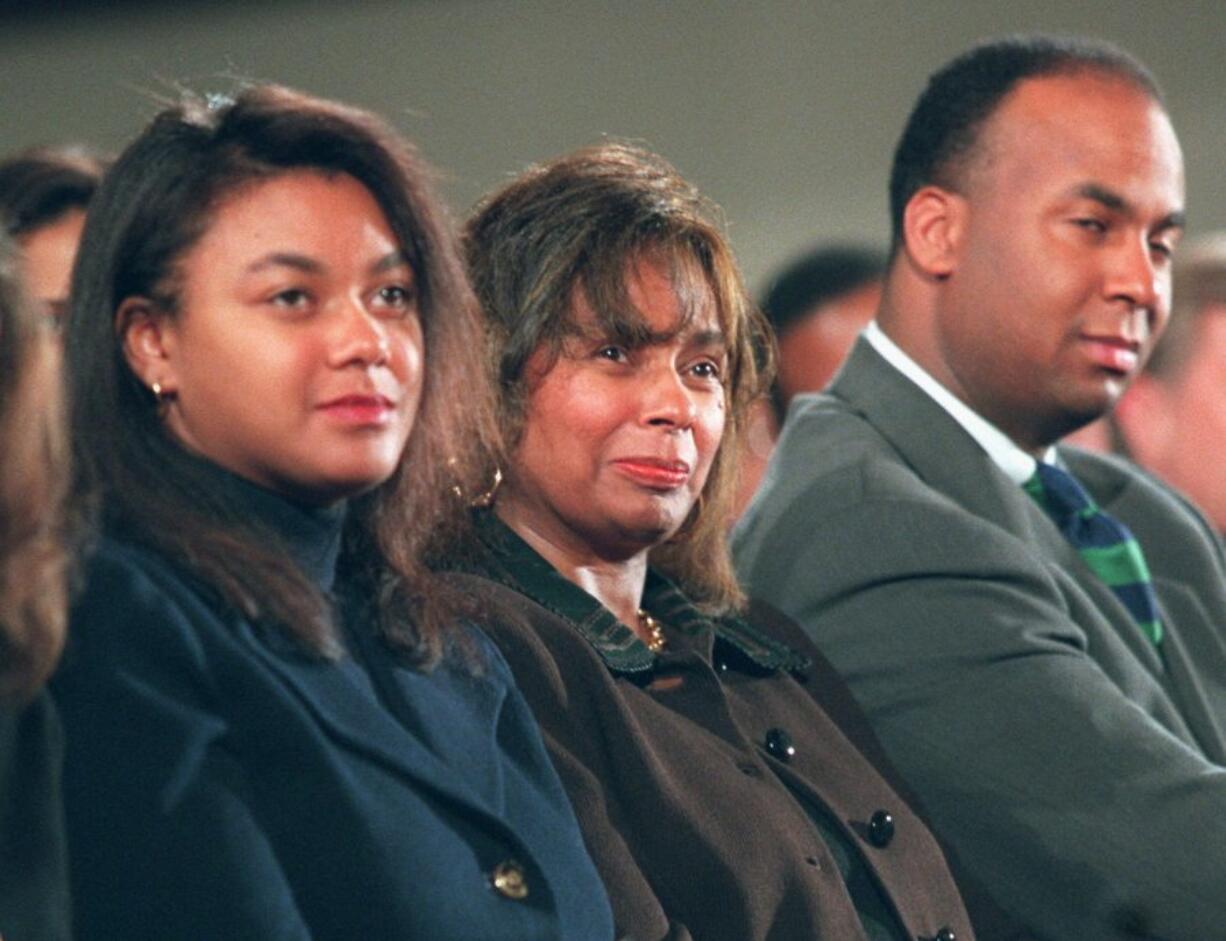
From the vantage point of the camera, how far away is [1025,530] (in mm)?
2816

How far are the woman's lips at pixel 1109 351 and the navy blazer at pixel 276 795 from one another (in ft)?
4.00

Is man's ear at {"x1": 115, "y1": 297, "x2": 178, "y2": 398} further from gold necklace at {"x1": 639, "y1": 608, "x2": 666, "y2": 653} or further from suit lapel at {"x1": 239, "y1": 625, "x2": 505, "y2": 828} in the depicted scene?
gold necklace at {"x1": 639, "y1": 608, "x2": 666, "y2": 653}

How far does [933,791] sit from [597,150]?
83 centimetres

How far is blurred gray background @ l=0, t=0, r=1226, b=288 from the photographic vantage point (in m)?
5.23

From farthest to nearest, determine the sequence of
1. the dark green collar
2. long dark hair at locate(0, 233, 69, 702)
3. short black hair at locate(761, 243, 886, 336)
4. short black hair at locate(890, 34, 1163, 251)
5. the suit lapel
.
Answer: short black hair at locate(761, 243, 886, 336) < short black hair at locate(890, 34, 1163, 251) < the dark green collar < the suit lapel < long dark hair at locate(0, 233, 69, 702)

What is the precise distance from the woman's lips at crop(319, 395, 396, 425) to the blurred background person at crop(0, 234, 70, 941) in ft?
1.04

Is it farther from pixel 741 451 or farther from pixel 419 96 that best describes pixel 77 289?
pixel 419 96

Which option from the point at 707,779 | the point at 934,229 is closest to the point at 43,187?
the point at 934,229

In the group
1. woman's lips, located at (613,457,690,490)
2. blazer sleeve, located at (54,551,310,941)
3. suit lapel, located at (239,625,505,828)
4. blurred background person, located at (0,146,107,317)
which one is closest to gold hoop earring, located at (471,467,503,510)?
woman's lips, located at (613,457,690,490)

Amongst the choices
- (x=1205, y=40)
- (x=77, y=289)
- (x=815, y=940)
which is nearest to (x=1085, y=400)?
(x=815, y=940)

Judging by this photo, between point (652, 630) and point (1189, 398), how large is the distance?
6.77 feet

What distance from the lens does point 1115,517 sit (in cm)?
317

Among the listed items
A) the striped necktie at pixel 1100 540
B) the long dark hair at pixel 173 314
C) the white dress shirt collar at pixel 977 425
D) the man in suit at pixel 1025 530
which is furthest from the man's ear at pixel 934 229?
the long dark hair at pixel 173 314

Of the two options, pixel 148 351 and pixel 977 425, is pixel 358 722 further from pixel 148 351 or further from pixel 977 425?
pixel 977 425
